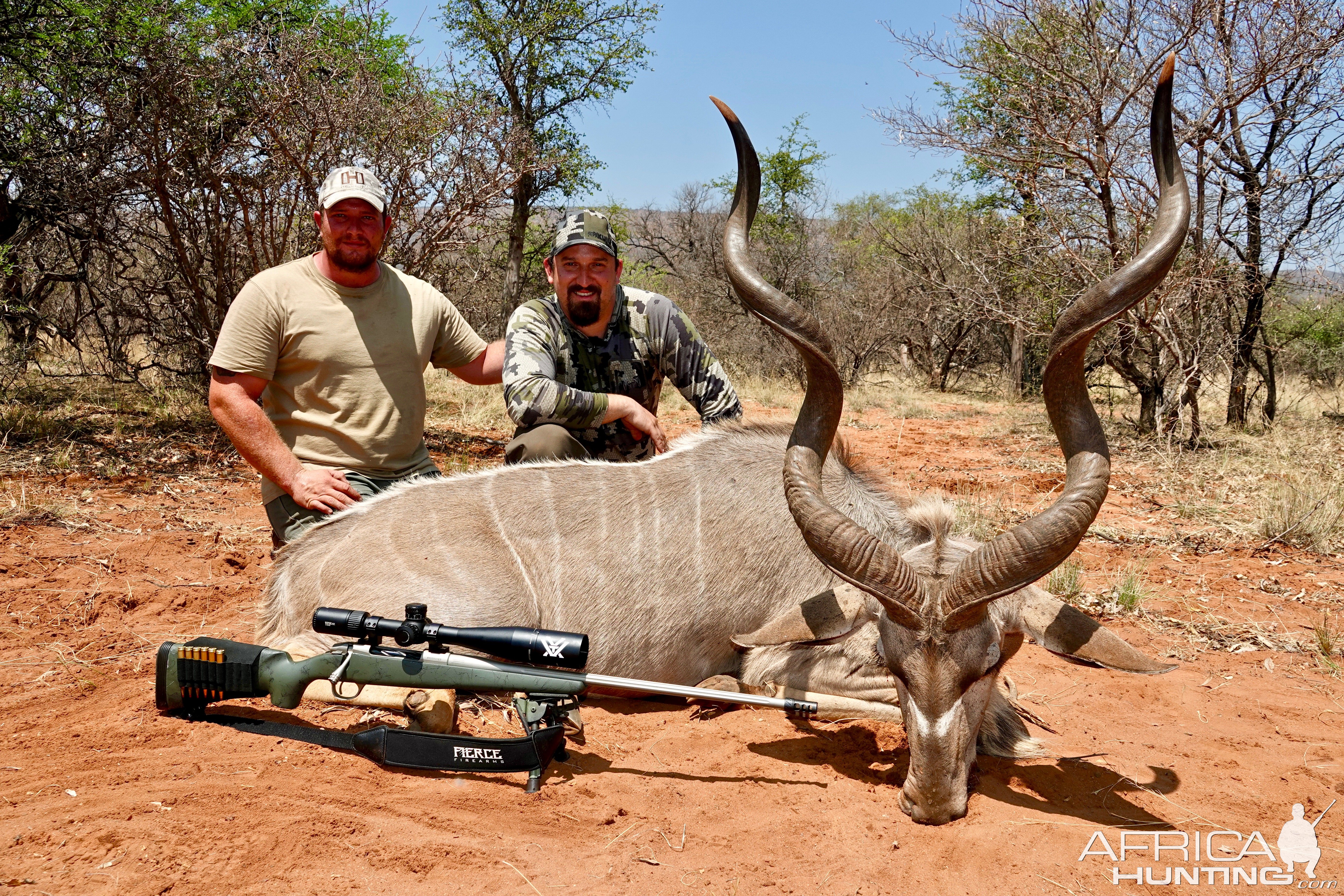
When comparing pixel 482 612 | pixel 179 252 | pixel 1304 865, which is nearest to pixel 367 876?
pixel 482 612

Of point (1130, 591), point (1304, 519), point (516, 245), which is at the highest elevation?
point (516, 245)

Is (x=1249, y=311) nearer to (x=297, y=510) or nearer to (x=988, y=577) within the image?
(x=988, y=577)

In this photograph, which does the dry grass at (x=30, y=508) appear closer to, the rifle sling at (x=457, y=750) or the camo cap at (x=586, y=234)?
the camo cap at (x=586, y=234)

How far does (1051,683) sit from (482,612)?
2.60m

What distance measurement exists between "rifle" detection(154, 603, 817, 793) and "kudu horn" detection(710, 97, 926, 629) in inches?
29.3

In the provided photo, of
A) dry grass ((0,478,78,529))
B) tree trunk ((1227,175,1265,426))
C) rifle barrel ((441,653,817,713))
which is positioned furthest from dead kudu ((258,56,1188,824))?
tree trunk ((1227,175,1265,426))

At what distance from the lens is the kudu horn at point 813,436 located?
2865 mm

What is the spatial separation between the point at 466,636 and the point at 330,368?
200cm

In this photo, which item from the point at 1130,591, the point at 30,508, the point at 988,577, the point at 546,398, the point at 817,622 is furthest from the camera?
the point at 30,508

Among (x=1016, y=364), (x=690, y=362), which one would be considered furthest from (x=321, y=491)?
(x=1016, y=364)

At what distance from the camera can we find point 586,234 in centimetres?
481

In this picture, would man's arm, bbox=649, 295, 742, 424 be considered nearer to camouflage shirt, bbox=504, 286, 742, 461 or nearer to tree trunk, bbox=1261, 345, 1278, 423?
camouflage shirt, bbox=504, 286, 742, 461

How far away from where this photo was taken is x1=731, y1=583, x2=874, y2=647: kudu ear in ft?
10.7

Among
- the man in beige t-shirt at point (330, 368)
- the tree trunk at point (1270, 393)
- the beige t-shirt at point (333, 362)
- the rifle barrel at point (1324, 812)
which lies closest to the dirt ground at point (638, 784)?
the rifle barrel at point (1324, 812)
